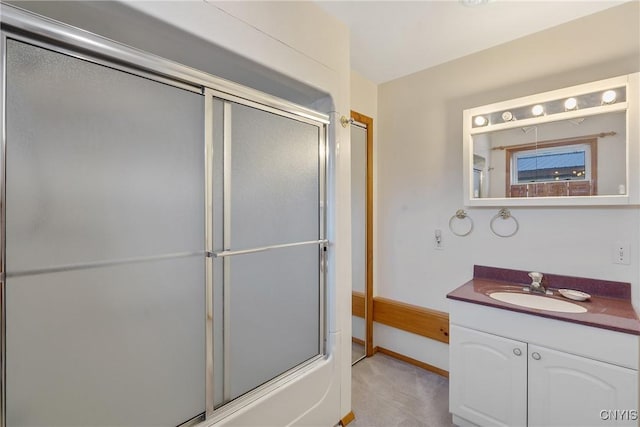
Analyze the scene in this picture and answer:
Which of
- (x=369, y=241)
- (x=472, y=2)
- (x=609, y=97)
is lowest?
(x=369, y=241)

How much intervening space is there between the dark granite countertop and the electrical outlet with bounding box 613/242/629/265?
5.4 inches

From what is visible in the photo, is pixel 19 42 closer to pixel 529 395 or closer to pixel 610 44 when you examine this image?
pixel 529 395

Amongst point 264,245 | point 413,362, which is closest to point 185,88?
point 264,245

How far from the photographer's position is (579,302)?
173 cm

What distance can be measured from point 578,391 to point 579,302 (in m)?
0.52

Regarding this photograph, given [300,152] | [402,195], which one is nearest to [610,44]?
[402,195]

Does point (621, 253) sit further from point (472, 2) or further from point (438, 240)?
point (472, 2)

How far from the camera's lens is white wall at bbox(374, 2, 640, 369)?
1803 millimetres

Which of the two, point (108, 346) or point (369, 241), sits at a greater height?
point (369, 241)

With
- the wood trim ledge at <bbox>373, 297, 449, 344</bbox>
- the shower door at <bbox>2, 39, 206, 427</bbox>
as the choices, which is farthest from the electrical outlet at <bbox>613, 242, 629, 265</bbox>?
the shower door at <bbox>2, 39, 206, 427</bbox>

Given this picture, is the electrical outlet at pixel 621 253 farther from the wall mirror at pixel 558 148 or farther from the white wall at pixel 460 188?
the wall mirror at pixel 558 148

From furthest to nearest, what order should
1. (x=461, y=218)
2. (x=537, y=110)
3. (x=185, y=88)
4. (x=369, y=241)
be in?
(x=369, y=241), (x=461, y=218), (x=537, y=110), (x=185, y=88)

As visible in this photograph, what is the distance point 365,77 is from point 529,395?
262cm

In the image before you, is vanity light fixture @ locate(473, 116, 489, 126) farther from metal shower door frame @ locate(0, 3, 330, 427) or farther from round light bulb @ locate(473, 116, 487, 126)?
metal shower door frame @ locate(0, 3, 330, 427)
